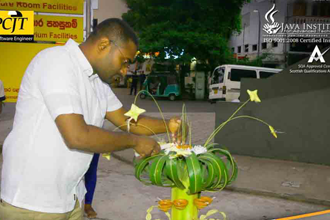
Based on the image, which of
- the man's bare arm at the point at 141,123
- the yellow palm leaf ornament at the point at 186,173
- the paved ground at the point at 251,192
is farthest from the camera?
the paved ground at the point at 251,192

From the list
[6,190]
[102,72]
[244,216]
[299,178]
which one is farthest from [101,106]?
[299,178]

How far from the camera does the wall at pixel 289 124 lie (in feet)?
23.4

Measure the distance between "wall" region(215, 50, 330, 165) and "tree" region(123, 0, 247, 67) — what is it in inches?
553

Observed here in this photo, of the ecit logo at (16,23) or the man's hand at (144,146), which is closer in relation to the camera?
the man's hand at (144,146)

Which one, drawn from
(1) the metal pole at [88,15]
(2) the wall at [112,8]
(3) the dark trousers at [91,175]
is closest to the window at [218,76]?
(1) the metal pole at [88,15]

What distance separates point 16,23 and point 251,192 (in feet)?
16.0

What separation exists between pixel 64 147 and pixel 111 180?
4.61m

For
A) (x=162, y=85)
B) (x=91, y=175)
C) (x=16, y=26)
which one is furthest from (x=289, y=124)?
(x=162, y=85)

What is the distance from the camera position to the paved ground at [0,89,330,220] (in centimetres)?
484

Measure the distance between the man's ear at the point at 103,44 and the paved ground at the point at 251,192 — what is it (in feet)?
10.3

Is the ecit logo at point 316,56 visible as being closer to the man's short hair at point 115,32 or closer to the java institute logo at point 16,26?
the java institute logo at point 16,26

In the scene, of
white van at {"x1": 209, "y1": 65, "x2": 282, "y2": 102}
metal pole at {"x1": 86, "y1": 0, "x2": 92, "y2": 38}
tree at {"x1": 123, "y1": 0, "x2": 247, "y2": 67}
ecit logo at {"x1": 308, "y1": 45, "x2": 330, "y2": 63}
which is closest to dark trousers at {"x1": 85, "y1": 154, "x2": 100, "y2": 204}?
metal pole at {"x1": 86, "y1": 0, "x2": 92, "y2": 38}

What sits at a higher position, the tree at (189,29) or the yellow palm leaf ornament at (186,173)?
the tree at (189,29)

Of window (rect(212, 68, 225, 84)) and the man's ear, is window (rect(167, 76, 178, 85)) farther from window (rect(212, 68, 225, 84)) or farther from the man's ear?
the man's ear
